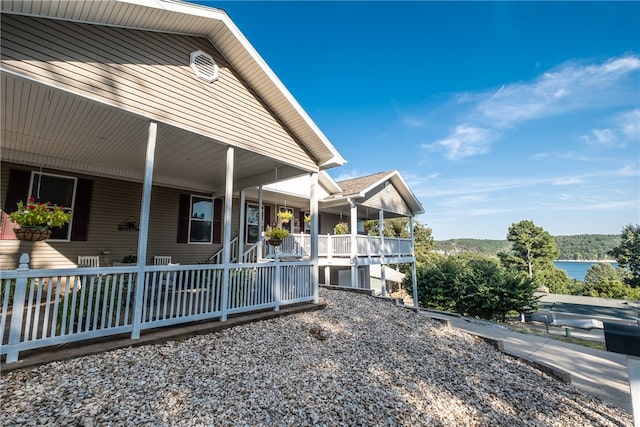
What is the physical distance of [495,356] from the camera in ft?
17.6

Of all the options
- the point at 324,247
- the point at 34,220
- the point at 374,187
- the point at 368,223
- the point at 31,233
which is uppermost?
the point at 374,187

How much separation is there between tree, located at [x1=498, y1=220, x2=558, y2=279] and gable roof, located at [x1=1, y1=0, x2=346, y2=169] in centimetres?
3952

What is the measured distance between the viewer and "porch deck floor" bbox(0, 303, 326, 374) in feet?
9.73

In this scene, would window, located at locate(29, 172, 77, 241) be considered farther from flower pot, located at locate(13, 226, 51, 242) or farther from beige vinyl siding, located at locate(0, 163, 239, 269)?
flower pot, located at locate(13, 226, 51, 242)

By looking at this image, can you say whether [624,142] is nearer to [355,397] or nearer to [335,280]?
[335,280]

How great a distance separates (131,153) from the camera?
6.25m

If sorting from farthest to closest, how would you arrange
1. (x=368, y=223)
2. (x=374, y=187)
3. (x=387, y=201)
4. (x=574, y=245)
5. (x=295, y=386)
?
(x=574, y=245), (x=368, y=223), (x=387, y=201), (x=374, y=187), (x=295, y=386)

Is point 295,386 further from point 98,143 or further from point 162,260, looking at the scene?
point 162,260

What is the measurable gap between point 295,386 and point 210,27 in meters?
6.04

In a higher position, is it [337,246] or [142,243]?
[142,243]

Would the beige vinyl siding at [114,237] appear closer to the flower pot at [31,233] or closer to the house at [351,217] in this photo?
the house at [351,217]

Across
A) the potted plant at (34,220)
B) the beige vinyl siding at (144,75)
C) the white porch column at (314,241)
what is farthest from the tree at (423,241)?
the potted plant at (34,220)

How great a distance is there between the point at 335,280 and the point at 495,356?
32.1 feet

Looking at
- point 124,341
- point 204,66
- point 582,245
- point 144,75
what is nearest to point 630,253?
point 204,66
